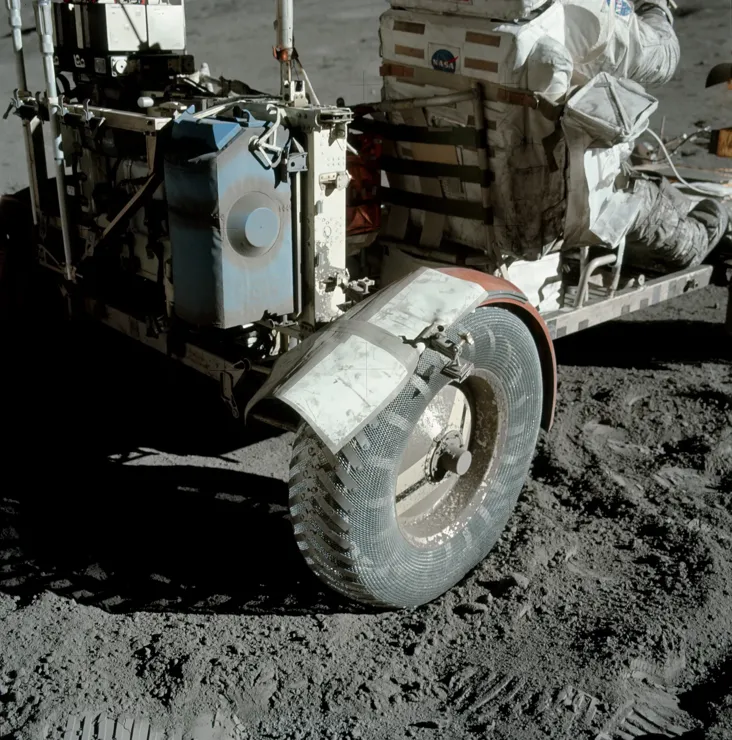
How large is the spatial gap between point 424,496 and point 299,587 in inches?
22.2

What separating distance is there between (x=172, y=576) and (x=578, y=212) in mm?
2085

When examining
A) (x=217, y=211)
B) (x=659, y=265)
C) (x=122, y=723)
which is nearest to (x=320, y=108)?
(x=217, y=211)

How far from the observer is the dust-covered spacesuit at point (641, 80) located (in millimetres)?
3545

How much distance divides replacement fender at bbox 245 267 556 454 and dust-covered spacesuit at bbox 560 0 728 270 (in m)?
0.85

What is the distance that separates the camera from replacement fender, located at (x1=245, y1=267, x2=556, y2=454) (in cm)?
266

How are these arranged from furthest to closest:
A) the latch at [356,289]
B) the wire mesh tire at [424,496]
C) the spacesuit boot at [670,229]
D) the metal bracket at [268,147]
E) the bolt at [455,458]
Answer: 1. the spacesuit boot at [670,229]
2. the latch at [356,289]
3. the bolt at [455,458]
4. the metal bracket at [268,147]
5. the wire mesh tire at [424,496]

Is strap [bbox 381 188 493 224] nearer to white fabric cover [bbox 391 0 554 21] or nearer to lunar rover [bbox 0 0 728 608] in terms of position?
Answer: lunar rover [bbox 0 0 728 608]

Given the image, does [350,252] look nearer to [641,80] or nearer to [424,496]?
[424,496]

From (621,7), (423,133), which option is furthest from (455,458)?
(621,7)

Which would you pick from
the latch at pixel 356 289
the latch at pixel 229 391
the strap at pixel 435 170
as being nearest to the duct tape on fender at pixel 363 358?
the latch at pixel 356 289

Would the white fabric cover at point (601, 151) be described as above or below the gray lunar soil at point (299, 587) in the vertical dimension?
above

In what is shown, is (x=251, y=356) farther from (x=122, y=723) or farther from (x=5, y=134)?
(x=5, y=134)

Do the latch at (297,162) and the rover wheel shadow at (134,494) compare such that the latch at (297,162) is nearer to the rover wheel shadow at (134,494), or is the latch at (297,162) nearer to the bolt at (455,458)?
the bolt at (455,458)

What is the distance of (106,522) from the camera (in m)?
3.63
